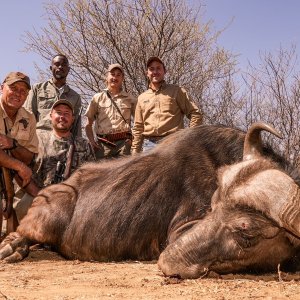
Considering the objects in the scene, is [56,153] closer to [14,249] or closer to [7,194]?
[7,194]

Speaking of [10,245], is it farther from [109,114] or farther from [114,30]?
[114,30]

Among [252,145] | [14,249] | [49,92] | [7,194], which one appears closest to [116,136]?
[49,92]

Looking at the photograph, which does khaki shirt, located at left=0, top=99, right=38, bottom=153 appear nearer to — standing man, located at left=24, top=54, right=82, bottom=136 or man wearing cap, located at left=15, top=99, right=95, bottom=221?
man wearing cap, located at left=15, top=99, right=95, bottom=221

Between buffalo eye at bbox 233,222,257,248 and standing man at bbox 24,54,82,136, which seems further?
standing man at bbox 24,54,82,136

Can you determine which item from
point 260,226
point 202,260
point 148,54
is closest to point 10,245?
point 202,260

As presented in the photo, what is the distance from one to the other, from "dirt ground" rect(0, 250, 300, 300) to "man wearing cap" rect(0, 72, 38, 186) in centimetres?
201

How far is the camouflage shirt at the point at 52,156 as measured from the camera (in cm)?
732

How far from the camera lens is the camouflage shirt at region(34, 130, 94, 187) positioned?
7324mm

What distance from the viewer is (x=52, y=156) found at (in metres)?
7.37

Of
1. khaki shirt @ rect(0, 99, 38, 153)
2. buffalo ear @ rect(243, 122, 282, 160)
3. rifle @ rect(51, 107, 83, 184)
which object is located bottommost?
rifle @ rect(51, 107, 83, 184)

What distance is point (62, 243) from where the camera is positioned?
216 inches

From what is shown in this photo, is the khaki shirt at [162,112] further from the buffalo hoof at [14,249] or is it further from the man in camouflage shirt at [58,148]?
the buffalo hoof at [14,249]

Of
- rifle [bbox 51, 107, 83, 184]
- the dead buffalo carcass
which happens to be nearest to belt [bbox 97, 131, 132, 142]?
rifle [bbox 51, 107, 83, 184]

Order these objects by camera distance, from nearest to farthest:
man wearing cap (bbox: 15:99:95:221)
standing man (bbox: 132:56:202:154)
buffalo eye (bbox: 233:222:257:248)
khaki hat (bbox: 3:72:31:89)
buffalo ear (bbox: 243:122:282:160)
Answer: buffalo eye (bbox: 233:222:257:248) < buffalo ear (bbox: 243:122:282:160) < khaki hat (bbox: 3:72:31:89) < man wearing cap (bbox: 15:99:95:221) < standing man (bbox: 132:56:202:154)
